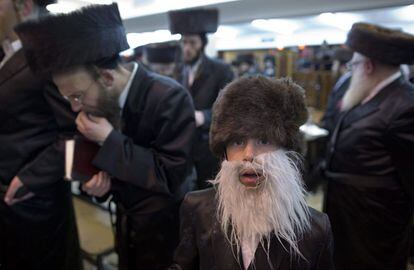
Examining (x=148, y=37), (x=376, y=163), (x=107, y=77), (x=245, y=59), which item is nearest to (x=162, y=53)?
(x=148, y=37)

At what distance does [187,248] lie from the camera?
82 cm

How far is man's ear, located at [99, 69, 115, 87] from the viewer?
1010mm

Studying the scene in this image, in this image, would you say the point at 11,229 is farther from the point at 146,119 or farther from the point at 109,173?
the point at 146,119

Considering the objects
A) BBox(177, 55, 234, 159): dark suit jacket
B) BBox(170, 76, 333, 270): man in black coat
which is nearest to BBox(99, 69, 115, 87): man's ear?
BBox(170, 76, 333, 270): man in black coat

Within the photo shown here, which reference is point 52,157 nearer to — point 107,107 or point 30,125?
point 30,125

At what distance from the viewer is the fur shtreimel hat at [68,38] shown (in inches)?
35.9

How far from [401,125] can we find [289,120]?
77 cm

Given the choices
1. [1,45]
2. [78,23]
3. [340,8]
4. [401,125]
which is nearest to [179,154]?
[78,23]

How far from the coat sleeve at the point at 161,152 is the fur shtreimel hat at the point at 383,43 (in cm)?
72

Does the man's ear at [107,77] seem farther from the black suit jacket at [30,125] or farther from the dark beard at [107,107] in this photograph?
the black suit jacket at [30,125]

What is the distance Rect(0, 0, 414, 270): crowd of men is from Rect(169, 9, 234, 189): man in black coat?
195 millimetres

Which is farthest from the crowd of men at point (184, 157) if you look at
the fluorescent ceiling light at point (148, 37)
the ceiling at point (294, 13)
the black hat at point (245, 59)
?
the black hat at point (245, 59)

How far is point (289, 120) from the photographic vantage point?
70cm

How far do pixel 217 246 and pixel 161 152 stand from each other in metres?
0.44
